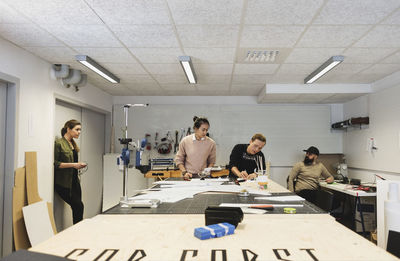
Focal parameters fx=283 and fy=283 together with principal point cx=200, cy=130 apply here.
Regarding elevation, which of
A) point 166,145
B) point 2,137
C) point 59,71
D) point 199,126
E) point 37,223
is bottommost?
point 37,223

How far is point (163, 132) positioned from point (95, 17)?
12.1 ft

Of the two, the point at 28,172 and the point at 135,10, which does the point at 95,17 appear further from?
the point at 28,172

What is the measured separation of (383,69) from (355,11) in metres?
2.10

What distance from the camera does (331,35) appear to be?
9.04ft

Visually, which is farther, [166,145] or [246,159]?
[166,145]

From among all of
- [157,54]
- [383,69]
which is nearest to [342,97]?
[383,69]

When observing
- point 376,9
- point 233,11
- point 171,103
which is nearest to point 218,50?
point 233,11

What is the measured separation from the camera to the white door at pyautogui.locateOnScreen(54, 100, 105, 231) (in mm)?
4145

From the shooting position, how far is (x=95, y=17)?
7.89 feet

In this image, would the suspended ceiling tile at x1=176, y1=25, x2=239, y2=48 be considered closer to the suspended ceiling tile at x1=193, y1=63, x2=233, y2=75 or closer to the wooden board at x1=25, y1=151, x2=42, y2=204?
the suspended ceiling tile at x1=193, y1=63, x2=233, y2=75

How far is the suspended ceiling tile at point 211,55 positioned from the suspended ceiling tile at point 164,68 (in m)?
0.37

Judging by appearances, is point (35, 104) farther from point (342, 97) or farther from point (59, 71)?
point (342, 97)

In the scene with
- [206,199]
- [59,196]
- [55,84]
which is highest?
[55,84]

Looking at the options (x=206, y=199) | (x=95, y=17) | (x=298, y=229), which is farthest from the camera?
(x=95, y=17)
